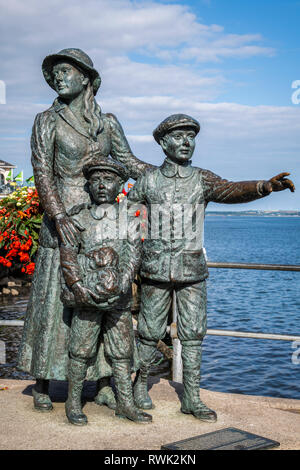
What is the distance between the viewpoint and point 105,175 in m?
3.93

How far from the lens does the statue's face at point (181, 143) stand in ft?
13.5

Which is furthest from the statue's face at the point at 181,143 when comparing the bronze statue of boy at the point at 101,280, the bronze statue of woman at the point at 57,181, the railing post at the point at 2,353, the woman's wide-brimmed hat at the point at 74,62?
the railing post at the point at 2,353

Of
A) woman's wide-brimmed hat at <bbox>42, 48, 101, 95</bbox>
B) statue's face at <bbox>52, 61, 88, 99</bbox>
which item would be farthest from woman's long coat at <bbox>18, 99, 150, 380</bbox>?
woman's wide-brimmed hat at <bbox>42, 48, 101, 95</bbox>

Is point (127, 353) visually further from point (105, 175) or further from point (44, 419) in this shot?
point (105, 175)

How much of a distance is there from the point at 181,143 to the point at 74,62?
3.18 ft

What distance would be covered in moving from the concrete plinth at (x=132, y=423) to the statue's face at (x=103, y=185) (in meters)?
1.54

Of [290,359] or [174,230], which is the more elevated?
[174,230]

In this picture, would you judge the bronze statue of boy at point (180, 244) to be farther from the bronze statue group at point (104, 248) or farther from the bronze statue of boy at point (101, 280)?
the bronze statue of boy at point (101, 280)

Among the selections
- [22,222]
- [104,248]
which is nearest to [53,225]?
[104,248]

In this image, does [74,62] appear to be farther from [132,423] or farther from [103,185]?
[132,423]
